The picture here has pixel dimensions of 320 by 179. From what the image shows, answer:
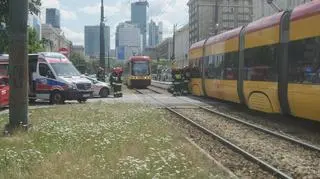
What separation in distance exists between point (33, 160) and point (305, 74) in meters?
9.45

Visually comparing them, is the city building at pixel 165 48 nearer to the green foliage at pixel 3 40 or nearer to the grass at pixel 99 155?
the green foliage at pixel 3 40

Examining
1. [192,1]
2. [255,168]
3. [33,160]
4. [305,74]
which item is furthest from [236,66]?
[192,1]

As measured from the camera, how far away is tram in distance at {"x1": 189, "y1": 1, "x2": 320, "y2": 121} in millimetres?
16422

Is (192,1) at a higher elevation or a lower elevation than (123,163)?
higher

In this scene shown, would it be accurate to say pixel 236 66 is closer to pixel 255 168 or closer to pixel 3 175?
pixel 255 168

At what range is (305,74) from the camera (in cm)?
1678

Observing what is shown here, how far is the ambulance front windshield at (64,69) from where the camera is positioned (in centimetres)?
3044

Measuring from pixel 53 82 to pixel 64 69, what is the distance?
1292mm

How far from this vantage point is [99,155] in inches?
403

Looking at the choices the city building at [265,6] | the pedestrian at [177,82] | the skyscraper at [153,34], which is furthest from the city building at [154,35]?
the pedestrian at [177,82]

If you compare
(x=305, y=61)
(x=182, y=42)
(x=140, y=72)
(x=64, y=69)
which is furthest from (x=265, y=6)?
(x=305, y=61)

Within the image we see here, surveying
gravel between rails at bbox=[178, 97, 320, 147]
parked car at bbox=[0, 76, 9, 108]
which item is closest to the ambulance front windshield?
parked car at bbox=[0, 76, 9, 108]

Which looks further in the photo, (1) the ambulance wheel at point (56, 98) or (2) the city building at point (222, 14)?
(2) the city building at point (222, 14)

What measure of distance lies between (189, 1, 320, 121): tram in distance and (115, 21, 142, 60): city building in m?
80.9
